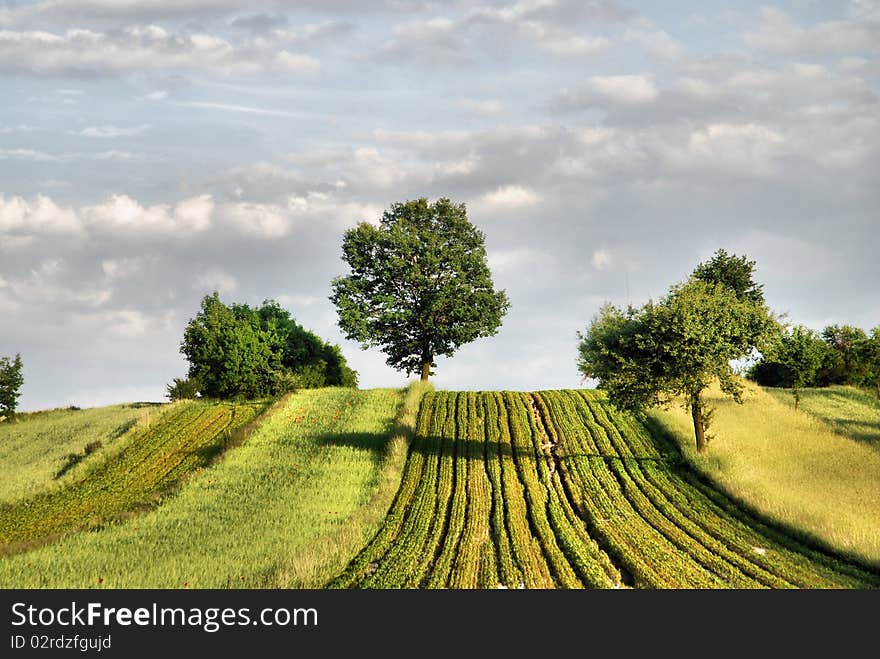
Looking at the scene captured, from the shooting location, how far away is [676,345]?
130 ft

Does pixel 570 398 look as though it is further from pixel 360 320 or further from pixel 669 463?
pixel 360 320

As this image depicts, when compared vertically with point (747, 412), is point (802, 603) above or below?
below

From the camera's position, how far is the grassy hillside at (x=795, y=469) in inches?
1185

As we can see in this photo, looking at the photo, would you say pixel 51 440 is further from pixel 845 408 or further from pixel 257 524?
pixel 845 408

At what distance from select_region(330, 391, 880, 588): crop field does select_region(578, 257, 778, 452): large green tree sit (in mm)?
4062

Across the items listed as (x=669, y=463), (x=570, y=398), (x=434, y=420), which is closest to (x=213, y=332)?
(x=434, y=420)

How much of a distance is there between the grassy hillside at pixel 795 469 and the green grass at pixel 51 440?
1421 inches

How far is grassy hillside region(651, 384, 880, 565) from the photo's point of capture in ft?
98.7

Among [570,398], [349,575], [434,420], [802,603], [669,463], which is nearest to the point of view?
[802,603]

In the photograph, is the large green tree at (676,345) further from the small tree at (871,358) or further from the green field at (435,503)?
the small tree at (871,358)

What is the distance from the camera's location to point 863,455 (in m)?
46.8

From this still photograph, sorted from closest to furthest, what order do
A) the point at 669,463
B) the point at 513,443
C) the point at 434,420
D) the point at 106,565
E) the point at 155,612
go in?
1. the point at 155,612
2. the point at 106,565
3. the point at 669,463
4. the point at 513,443
5. the point at 434,420

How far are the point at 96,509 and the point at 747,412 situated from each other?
143 ft

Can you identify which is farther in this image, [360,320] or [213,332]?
[213,332]
